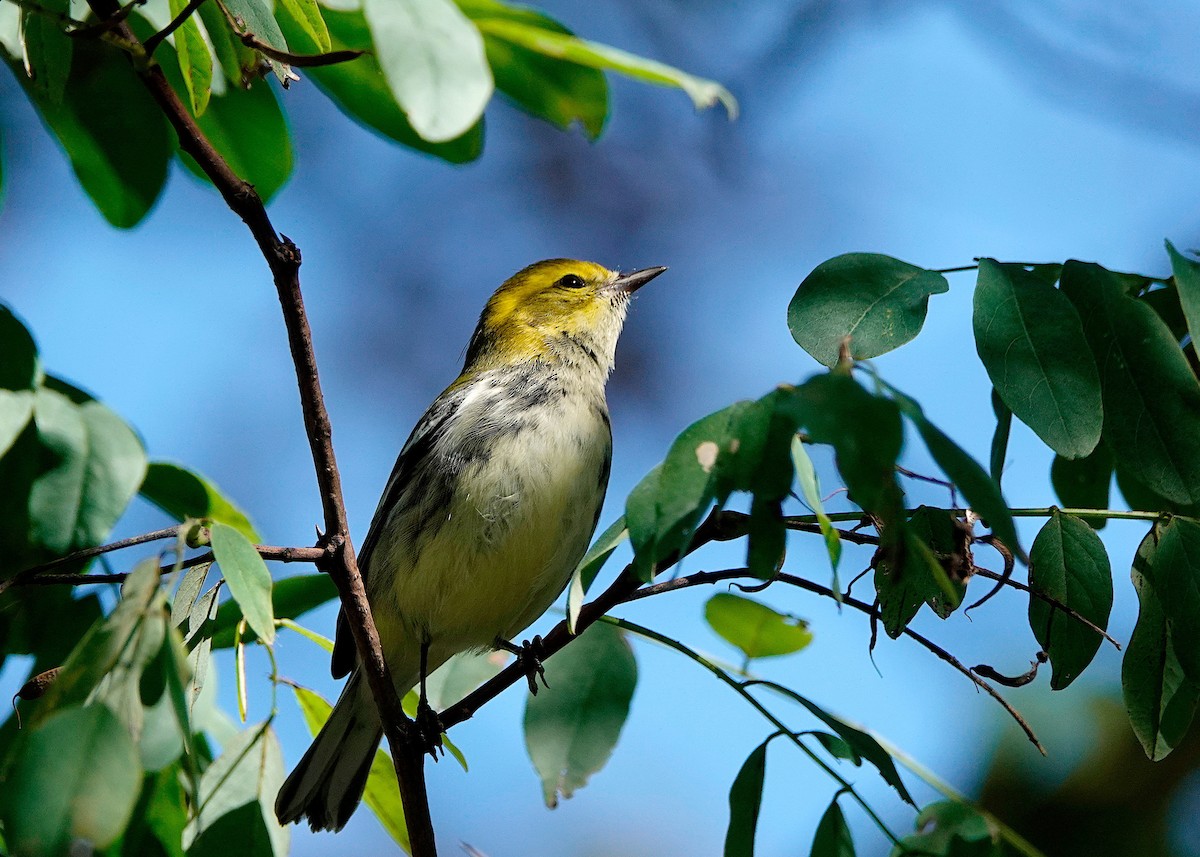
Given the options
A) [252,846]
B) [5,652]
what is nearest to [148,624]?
[252,846]

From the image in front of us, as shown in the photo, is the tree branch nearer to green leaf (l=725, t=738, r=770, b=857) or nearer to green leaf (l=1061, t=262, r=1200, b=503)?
green leaf (l=725, t=738, r=770, b=857)

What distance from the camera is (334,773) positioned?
3.01 meters

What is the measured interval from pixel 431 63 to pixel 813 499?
66 centimetres

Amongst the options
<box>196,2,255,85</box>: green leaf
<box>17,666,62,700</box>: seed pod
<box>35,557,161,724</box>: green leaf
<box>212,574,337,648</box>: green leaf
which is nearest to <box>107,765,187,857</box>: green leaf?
<box>17,666,62,700</box>: seed pod

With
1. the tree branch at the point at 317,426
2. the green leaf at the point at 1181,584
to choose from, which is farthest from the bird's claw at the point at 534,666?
the green leaf at the point at 1181,584

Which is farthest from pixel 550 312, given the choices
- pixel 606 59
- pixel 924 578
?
pixel 924 578

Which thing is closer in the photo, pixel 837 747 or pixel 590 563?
pixel 590 563

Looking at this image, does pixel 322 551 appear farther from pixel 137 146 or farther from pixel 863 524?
pixel 137 146

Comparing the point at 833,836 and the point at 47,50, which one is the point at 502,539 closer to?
the point at 833,836

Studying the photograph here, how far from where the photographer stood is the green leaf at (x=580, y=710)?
2.17 meters

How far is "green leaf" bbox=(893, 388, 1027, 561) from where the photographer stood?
1.31 m

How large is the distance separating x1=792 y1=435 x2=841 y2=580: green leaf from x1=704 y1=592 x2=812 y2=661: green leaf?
40.9 inches

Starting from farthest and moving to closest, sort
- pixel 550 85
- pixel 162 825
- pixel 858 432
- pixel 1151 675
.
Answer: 1. pixel 550 85
2. pixel 162 825
3. pixel 1151 675
4. pixel 858 432

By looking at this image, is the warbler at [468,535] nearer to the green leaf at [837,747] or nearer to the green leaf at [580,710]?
the green leaf at [580,710]
